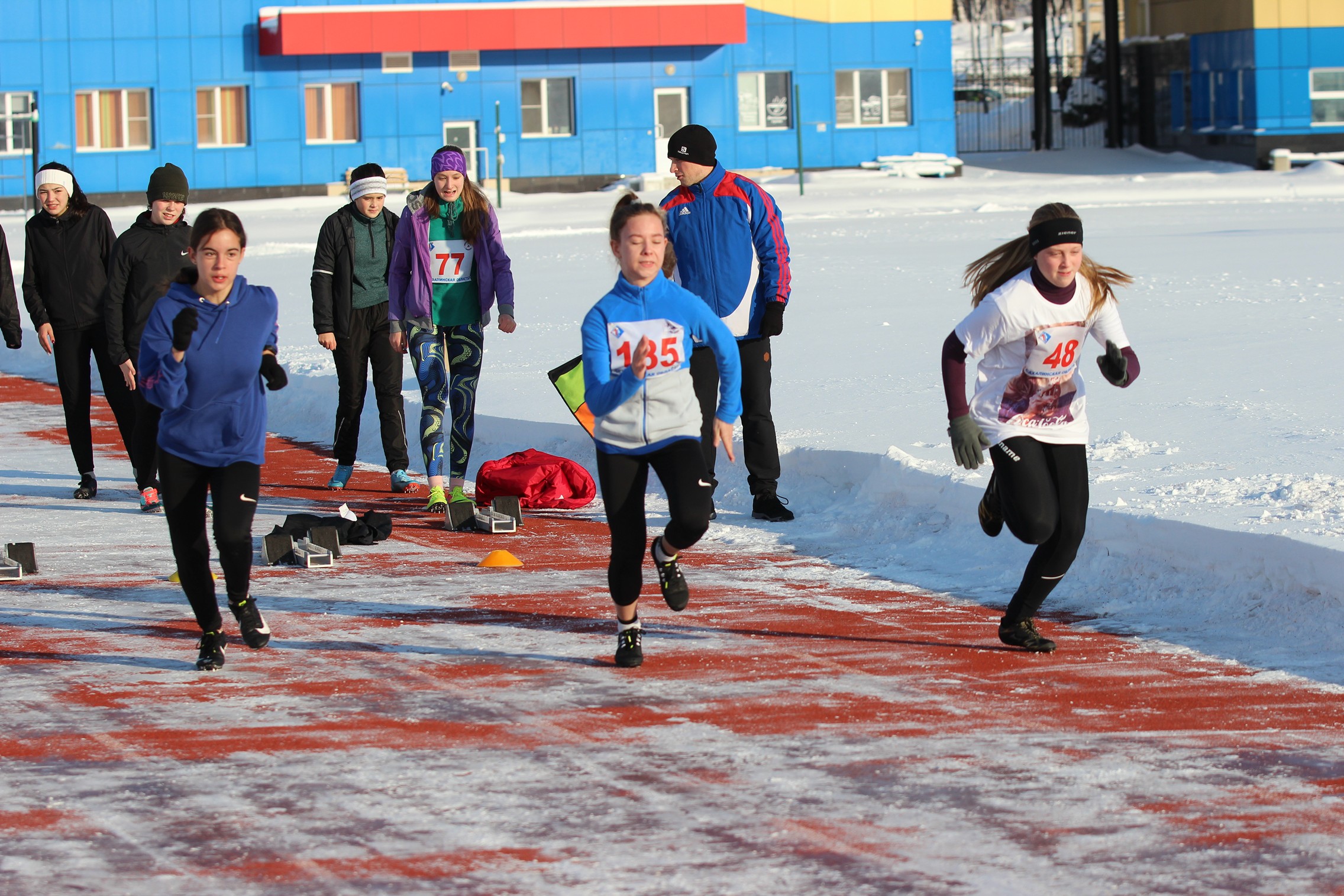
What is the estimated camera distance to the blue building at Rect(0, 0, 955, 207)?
43.0 meters

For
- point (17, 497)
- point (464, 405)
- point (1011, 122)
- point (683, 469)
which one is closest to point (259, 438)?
point (683, 469)

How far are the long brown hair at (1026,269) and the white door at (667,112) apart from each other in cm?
4052

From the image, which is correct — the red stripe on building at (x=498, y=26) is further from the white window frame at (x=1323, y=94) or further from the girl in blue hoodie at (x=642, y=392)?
the girl in blue hoodie at (x=642, y=392)

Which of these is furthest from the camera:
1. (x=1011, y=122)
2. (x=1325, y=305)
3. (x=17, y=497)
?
(x=1011, y=122)

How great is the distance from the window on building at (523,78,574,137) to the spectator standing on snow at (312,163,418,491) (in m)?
36.6

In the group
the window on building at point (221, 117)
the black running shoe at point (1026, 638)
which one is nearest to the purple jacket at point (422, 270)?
the black running shoe at point (1026, 638)

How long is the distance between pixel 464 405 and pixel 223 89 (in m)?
37.6

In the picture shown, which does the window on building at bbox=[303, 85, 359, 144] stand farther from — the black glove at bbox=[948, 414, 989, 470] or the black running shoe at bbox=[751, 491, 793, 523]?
the black glove at bbox=[948, 414, 989, 470]

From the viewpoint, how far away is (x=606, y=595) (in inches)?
286

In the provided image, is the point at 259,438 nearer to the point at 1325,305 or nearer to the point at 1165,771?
the point at 1165,771

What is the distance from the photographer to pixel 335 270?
32.3ft

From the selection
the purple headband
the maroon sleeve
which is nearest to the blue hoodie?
the maroon sleeve

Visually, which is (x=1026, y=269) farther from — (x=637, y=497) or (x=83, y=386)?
(x=83, y=386)

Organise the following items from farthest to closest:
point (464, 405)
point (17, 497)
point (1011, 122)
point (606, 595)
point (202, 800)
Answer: point (1011, 122) < point (17, 497) < point (464, 405) < point (606, 595) < point (202, 800)
